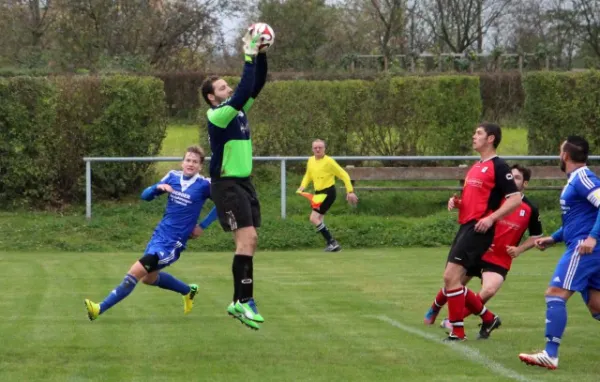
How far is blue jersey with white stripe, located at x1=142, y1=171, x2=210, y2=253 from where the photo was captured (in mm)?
10148

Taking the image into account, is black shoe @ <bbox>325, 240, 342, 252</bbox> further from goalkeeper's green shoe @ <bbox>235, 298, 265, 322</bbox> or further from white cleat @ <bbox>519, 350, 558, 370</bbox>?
white cleat @ <bbox>519, 350, 558, 370</bbox>

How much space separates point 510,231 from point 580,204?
174cm

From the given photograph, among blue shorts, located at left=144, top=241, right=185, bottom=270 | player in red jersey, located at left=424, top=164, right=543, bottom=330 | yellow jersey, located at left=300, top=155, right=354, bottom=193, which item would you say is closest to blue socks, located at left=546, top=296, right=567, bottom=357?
player in red jersey, located at left=424, top=164, right=543, bottom=330

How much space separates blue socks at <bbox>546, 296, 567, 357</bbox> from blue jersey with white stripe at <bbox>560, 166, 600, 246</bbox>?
504mm

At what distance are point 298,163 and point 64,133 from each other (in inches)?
210

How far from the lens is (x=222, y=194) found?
29.0 feet

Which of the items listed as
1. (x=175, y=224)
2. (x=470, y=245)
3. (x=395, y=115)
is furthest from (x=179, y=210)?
(x=395, y=115)

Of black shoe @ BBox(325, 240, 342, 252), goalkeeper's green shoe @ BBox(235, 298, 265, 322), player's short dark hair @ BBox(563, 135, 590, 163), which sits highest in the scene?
player's short dark hair @ BBox(563, 135, 590, 163)

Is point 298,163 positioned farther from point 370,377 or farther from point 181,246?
point 370,377

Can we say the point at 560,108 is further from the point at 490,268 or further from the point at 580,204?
the point at 580,204

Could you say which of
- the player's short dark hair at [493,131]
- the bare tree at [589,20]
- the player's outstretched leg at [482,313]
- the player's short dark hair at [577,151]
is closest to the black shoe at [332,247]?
the player's outstretched leg at [482,313]

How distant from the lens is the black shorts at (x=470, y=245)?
28.9 feet

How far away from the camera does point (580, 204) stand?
804cm

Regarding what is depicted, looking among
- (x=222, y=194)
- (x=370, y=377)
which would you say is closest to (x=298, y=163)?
(x=222, y=194)
